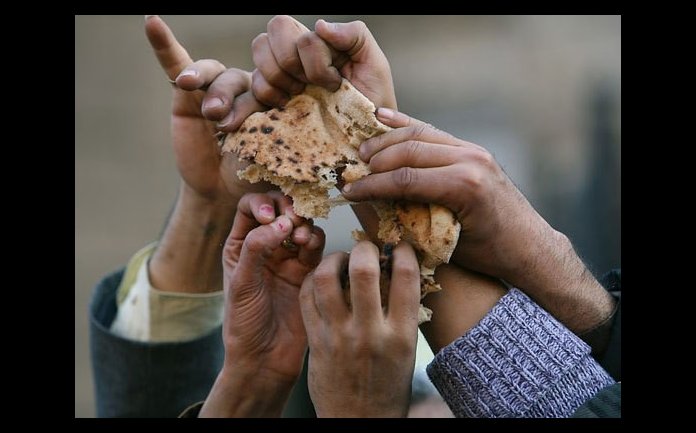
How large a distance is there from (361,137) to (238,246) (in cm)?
33

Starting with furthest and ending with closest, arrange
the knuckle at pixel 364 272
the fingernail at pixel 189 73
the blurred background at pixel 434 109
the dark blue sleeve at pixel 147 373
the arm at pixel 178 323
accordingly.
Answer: the blurred background at pixel 434 109 → the dark blue sleeve at pixel 147 373 → the arm at pixel 178 323 → the fingernail at pixel 189 73 → the knuckle at pixel 364 272

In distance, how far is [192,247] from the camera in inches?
70.4

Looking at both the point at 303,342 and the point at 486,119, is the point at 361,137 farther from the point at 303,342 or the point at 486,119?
the point at 486,119

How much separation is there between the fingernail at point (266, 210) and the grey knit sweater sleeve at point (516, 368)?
1.11 ft

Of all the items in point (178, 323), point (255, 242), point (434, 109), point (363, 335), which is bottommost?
point (178, 323)

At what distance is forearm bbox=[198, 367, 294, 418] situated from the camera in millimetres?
1405

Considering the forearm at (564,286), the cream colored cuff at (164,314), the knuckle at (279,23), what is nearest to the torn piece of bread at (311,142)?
the knuckle at (279,23)

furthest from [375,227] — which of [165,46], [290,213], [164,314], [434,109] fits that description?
[434,109]

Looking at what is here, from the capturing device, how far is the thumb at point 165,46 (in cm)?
133

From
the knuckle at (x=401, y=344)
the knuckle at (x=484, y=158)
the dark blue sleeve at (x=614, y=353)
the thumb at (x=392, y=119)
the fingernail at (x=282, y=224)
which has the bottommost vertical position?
the dark blue sleeve at (x=614, y=353)

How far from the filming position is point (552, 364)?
1141mm

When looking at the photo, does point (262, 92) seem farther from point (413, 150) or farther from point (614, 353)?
point (614, 353)

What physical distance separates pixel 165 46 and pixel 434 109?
389 centimetres

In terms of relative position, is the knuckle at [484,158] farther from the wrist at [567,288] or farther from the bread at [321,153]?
the wrist at [567,288]
